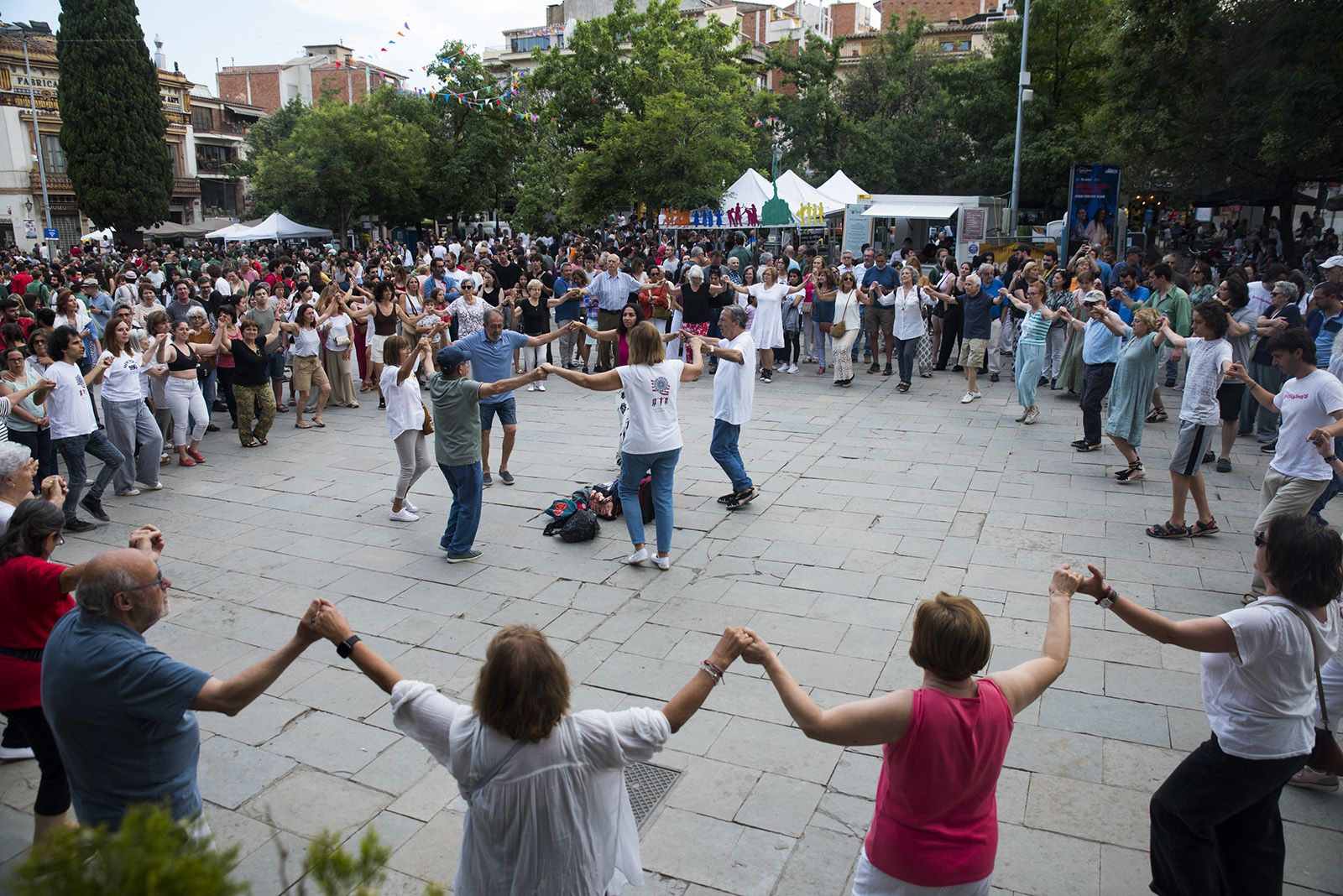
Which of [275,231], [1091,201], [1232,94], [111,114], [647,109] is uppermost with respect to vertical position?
[111,114]

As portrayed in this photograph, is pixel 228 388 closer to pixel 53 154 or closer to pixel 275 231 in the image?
pixel 275 231

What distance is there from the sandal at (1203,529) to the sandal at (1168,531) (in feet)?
0.17

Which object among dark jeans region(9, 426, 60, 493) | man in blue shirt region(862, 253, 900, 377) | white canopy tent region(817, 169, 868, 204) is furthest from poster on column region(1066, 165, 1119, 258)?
dark jeans region(9, 426, 60, 493)

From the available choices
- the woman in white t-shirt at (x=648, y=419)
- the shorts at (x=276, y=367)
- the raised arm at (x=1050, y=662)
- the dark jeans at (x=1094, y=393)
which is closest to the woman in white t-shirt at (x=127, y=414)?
the shorts at (x=276, y=367)

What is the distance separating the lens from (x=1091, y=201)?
845 inches

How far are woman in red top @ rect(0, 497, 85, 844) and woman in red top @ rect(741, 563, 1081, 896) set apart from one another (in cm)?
276

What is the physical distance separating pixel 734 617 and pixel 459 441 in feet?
7.96

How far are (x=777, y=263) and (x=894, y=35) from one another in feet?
83.0

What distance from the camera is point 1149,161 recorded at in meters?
21.1

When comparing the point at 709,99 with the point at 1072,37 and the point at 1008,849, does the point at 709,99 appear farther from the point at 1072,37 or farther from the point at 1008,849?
the point at 1008,849

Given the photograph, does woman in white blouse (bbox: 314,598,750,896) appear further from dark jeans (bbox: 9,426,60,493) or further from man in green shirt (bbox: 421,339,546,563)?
dark jeans (bbox: 9,426,60,493)

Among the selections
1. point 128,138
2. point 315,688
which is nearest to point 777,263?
point 315,688

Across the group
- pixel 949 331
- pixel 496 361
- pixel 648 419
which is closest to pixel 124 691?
pixel 648 419

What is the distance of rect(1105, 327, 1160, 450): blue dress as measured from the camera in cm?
854
